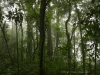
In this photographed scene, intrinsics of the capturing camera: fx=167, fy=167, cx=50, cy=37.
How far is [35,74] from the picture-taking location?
7137 millimetres

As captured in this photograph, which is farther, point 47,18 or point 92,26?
point 47,18

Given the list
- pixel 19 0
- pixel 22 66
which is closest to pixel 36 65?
pixel 22 66

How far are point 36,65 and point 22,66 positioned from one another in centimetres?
81

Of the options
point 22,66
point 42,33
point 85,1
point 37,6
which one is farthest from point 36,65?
point 85,1

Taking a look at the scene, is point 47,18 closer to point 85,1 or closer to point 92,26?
point 92,26

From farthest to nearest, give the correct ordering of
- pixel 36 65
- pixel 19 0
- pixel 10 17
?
pixel 19 0, pixel 36 65, pixel 10 17

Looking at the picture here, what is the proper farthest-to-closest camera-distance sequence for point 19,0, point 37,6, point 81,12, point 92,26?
point 81,12 → point 19,0 → point 37,6 → point 92,26

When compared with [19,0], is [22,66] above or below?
below

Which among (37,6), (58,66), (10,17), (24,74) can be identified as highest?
(37,6)

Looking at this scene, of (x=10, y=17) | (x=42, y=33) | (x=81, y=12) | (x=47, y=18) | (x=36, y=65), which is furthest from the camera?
(x=81, y=12)

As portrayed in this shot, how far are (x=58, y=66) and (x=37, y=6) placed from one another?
16.9 ft

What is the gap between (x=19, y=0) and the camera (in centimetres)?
1170

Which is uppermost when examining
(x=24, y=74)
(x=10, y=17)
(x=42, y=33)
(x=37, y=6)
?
(x=37, y=6)

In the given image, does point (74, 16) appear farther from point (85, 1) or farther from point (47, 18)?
point (47, 18)
